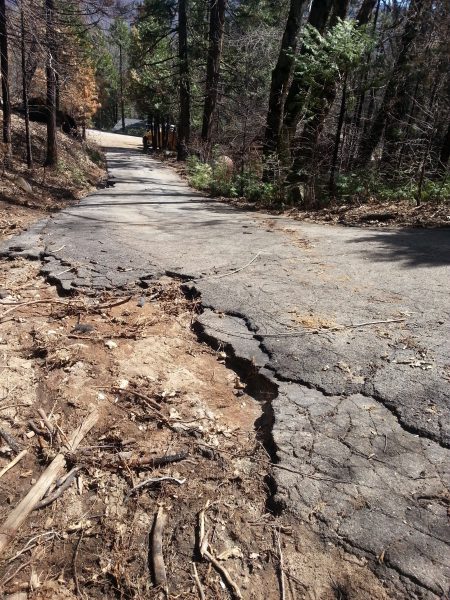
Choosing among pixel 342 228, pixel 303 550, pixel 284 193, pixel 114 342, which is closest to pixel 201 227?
pixel 342 228

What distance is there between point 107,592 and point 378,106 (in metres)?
12.5

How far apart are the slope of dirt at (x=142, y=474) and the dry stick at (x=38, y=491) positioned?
0.03m

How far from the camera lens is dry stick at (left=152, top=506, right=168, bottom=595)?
1713 mm

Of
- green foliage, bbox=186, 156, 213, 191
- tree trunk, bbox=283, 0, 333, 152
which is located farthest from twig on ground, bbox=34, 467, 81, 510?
green foliage, bbox=186, 156, 213, 191

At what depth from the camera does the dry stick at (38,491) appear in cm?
190

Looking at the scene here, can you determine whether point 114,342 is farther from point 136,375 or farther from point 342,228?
point 342,228

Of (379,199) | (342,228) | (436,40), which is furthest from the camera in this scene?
(436,40)

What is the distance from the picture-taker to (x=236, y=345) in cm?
334

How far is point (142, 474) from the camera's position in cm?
221

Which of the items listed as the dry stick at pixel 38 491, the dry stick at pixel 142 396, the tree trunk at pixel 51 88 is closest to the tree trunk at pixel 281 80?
the tree trunk at pixel 51 88

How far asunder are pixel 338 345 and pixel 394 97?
9749mm

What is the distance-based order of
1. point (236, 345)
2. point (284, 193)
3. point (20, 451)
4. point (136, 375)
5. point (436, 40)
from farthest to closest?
point (436, 40), point (284, 193), point (236, 345), point (136, 375), point (20, 451)

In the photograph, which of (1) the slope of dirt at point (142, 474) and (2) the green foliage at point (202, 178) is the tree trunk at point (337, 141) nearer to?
(2) the green foliage at point (202, 178)

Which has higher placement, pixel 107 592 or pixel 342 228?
pixel 342 228
